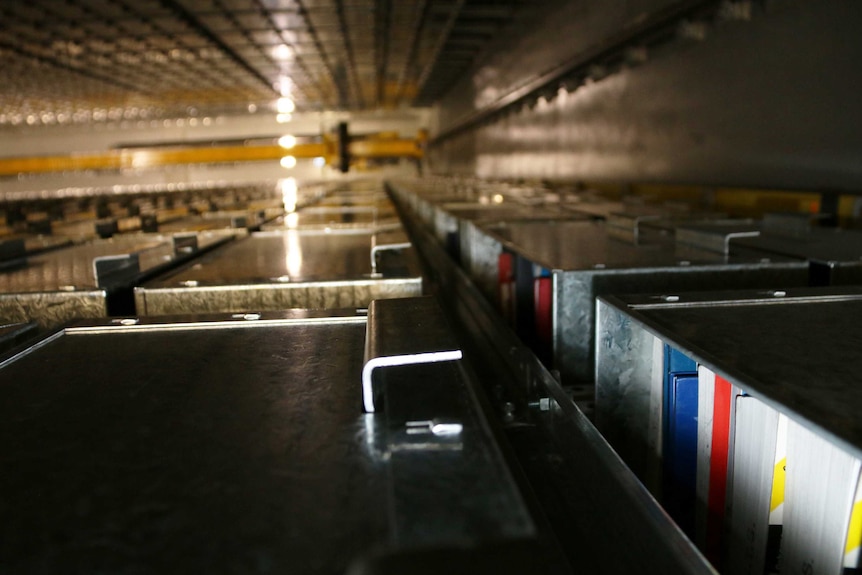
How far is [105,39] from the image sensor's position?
6473 millimetres

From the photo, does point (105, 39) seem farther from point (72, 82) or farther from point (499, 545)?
point (499, 545)

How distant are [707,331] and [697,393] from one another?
17 cm

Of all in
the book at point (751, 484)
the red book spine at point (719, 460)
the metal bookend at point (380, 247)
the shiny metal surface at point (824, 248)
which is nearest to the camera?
the book at point (751, 484)

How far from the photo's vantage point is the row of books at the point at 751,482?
26.4 inches

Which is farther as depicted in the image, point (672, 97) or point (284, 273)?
point (672, 97)

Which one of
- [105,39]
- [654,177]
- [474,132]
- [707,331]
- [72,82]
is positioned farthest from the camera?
[474,132]

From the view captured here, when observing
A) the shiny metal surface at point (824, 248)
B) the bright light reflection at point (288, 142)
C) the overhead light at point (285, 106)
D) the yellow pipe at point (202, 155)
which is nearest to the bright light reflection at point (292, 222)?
the shiny metal surface at point (824, 248)

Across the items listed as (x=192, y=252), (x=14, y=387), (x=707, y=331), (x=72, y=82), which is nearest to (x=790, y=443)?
(x=707, y=331)

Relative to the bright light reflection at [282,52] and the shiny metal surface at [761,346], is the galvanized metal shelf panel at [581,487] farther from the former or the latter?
the bright light reflection at [282,52]

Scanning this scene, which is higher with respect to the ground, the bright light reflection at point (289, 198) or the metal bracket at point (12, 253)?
the bright light reflection at point (289, 198)

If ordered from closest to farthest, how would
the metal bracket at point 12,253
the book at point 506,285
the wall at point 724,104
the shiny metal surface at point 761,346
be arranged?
1. the shiny metal surface at point 761,346
2. the metal bracket at point 12,253
3. the wall at point 724,104
4. the book at point 506,285

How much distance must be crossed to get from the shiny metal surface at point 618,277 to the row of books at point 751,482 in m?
0.37

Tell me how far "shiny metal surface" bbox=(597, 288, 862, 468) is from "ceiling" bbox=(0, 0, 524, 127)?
202 inches

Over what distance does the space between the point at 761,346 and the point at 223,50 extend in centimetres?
785
